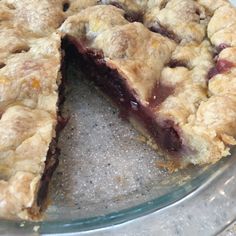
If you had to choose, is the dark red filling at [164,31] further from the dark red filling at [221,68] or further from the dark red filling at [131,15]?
the dark red filling at [221,68]

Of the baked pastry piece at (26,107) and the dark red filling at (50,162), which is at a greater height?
the baked pastry piece at (26,107)

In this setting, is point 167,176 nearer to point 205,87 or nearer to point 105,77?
point 205,87

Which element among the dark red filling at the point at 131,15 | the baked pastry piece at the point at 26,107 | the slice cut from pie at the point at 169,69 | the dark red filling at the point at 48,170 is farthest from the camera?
the dark red filling at the point at 131,15

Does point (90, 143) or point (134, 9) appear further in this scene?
point (134, 9)

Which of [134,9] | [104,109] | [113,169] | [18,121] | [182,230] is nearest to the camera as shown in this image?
[182,230]

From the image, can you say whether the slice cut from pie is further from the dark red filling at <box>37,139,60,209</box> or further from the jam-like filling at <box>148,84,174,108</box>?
the dark red filling at <box>37,139,60,209</box>

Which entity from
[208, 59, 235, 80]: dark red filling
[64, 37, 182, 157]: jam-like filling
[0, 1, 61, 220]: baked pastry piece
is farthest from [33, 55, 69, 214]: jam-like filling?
[208, 59, 235, 80]: dark red filling

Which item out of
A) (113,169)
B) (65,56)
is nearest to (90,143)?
(113,169)

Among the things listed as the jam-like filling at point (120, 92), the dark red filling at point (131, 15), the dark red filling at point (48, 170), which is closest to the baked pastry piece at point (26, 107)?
the dark red filling at point (48, 170)
